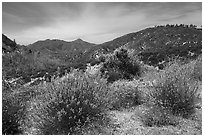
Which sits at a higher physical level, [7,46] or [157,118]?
[7,46]

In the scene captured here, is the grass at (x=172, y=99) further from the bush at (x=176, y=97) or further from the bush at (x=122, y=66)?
the bush at (x=122, y=66)

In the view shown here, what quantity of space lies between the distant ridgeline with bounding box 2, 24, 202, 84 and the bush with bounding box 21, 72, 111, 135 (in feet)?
11.0

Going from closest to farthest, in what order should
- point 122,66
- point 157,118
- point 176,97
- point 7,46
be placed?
point 157,118 → point 176,97 → point 122,66 → point 7,46

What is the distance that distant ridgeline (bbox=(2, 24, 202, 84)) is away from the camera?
17.1m

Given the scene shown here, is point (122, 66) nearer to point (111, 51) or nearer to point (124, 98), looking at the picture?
point (124, 98)

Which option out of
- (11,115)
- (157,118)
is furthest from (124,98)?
(11,115)

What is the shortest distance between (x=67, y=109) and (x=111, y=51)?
42.0 m

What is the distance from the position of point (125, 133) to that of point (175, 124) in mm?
992

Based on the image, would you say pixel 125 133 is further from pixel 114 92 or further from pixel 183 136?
pixel 114 92

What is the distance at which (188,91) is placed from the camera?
5488 mm

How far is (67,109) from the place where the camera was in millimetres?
4547

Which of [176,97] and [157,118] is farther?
[176,97]

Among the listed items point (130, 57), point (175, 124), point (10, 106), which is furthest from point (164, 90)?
point (130, 57)

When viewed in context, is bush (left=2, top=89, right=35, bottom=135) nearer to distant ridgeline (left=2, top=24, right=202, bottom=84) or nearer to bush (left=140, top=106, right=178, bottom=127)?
bush (left=140, top=106, right=178, bottom=127)
